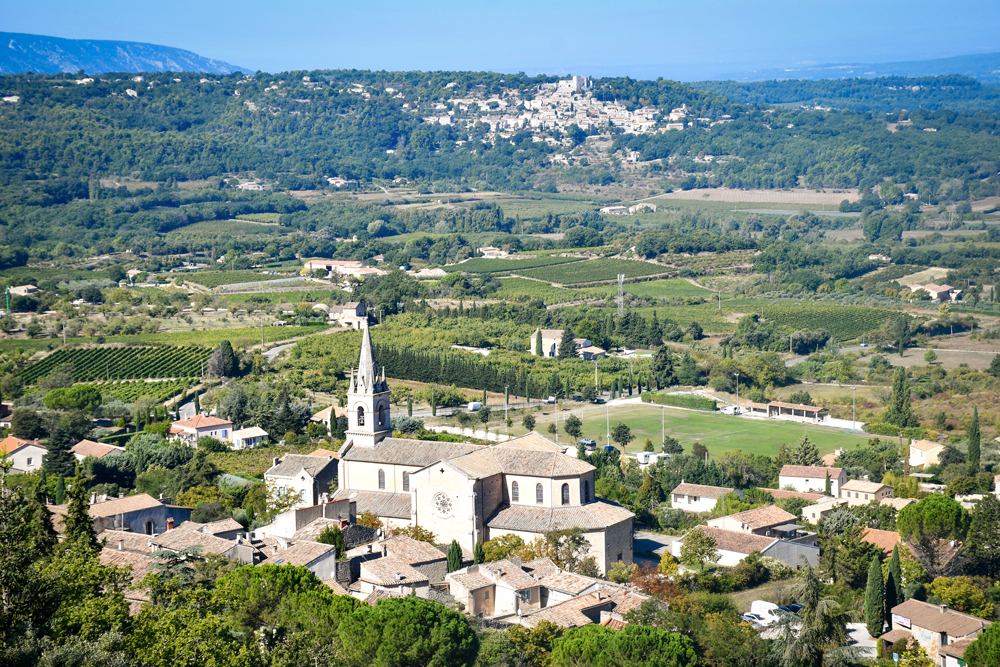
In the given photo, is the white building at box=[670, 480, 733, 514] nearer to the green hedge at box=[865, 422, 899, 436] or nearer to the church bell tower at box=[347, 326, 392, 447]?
the church bell tower at box=[347, 326, 392, 447]

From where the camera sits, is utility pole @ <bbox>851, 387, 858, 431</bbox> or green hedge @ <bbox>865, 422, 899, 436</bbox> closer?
green hedge @ <bbox>865, 422, 899, 436</bbox>

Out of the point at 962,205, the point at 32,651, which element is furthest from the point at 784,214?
the point at 32,651

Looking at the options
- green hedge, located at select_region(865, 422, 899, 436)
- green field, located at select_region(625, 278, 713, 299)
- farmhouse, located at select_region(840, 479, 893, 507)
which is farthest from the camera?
green field, located at select_region(625, 278, 713, 299)

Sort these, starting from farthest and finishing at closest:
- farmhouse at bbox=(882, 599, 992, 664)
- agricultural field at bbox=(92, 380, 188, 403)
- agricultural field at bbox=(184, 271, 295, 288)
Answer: agricultural field at bbox=(184, 271, 295, 288) → agricultural field at bbox=(92, 380, 188, 403) → farmhouse at bbox=(882, 599, 992, 664)

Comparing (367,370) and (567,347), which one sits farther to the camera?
(567,347)

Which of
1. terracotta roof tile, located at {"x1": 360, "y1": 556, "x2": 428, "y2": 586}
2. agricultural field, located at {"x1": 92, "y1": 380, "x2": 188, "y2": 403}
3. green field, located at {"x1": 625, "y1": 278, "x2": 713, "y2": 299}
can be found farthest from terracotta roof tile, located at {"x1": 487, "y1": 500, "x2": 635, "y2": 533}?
green field, located at {"x1": 625, "y1": 278, "x2": 713, "y2": 299}

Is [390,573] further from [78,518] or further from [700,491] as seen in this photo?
[700,491]

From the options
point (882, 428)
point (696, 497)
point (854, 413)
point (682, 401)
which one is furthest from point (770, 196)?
point (696, 497)

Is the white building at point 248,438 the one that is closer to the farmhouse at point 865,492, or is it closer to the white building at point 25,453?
the white building at point 25,453
